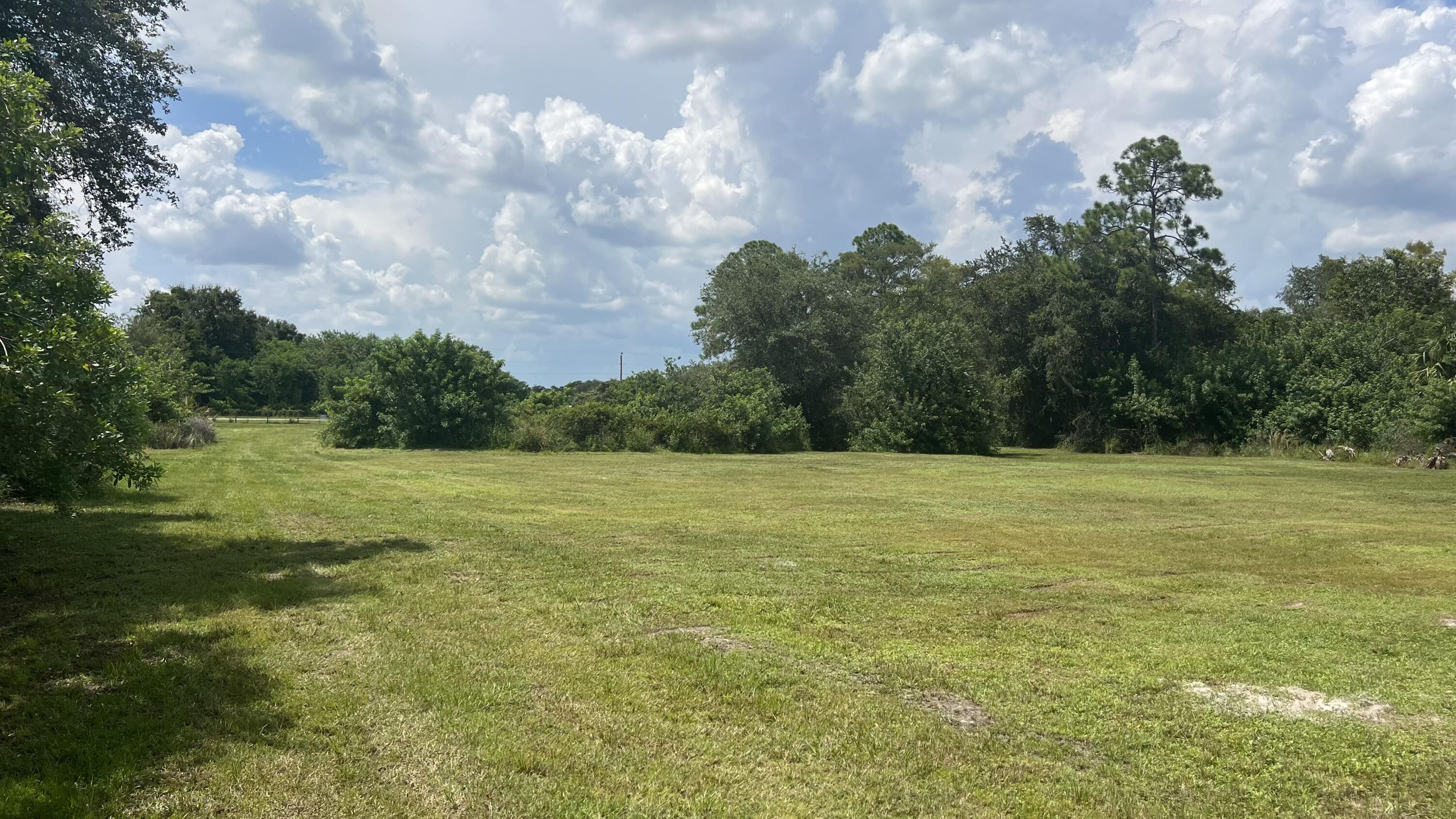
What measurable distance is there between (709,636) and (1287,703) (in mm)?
3674

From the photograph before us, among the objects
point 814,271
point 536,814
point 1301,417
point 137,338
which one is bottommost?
point 536,814

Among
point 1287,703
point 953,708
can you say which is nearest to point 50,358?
point 953,708

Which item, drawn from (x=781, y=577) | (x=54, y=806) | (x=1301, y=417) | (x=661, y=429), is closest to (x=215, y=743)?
(x=54, y=806)

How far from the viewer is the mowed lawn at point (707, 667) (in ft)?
12.8

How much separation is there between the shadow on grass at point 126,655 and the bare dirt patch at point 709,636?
263 cm

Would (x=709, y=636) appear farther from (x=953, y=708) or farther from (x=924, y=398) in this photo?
(x=924, y=398)

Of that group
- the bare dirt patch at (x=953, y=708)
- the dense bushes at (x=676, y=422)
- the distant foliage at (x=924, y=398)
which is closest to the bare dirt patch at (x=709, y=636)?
the bare dirt patch at (x=953, y=708)

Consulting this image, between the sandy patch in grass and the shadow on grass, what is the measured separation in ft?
17.2

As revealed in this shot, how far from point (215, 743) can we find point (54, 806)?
70 centimetres

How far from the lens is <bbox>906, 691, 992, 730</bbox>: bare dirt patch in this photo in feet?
15.5

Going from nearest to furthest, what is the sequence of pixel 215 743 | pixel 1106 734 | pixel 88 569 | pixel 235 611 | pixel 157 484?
pixel 215 743
pixel 1106 734
pixel 235 611
pixel 88 569
pixel 157 484

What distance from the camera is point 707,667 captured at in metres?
5.58

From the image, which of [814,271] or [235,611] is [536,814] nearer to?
[235,611]

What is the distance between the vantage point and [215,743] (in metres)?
4.22
